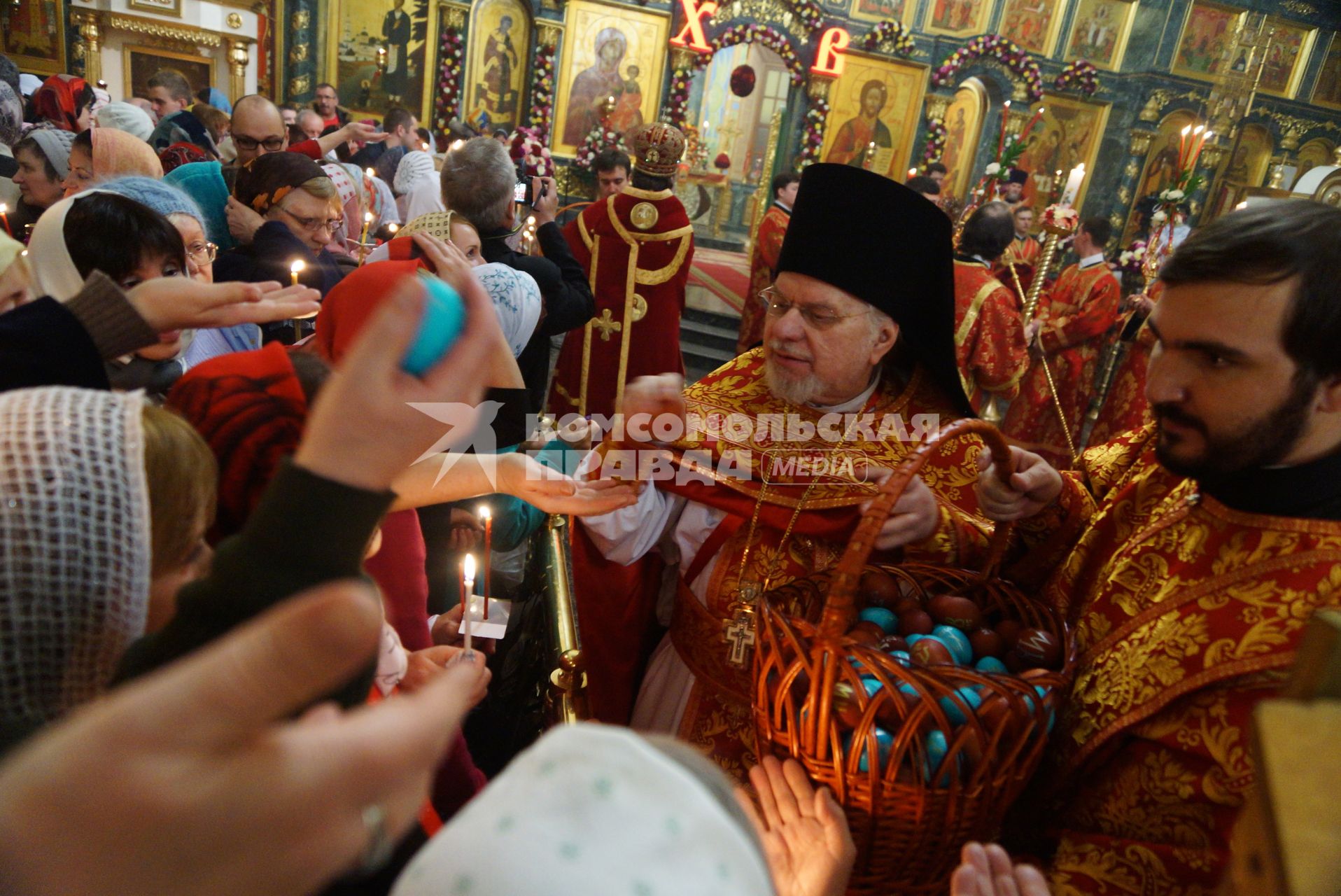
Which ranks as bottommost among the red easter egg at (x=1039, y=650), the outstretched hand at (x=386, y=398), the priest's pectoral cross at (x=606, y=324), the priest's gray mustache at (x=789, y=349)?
the priest's pectoral cross at (x=606, y=324)

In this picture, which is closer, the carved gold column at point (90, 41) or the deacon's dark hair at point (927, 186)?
the deacon's dark hair at point (927, 186)

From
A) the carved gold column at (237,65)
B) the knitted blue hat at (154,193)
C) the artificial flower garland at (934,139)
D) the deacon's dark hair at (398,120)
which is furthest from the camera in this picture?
the artificial flower garland at (934,139)

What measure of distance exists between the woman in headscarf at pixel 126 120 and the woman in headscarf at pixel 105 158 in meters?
2.03

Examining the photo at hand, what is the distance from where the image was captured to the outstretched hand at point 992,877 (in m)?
0.99

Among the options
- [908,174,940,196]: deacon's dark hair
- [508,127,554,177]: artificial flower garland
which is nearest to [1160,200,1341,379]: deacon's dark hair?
[508,127,554,177]: artificial flower garland

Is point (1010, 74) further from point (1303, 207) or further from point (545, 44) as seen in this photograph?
point (1303, 207)

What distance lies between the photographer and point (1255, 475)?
136cm

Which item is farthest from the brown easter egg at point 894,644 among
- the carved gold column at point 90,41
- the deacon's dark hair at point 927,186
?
the carved gold column at point 90,41

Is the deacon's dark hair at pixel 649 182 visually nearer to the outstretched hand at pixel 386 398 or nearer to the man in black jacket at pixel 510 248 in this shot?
the man in black jacket at pixel 510 248

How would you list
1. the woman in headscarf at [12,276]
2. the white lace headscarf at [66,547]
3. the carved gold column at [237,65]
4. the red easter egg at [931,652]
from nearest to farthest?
1. the white lace headscarf at [66,547]
2. the red easter egg at [931,652]
3. the woman in headscarf at [12,276]
4. the carved gold column at [237,65]

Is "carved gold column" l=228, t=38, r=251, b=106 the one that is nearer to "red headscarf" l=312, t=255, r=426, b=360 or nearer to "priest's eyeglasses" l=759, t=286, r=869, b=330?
"red headscarf" l=312, t=255, r=426, b=360

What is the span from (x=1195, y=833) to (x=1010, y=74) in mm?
16594

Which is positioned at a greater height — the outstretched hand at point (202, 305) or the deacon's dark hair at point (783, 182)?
the deacon's dark hair at point (783, 182)

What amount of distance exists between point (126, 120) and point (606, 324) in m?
3.54
